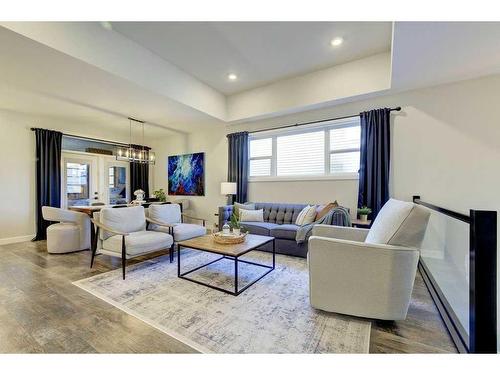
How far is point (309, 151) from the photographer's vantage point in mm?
4602

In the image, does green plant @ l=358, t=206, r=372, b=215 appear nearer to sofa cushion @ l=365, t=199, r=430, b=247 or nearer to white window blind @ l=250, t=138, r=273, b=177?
sofa cushion @ l=365, t=199, r=430, b=247

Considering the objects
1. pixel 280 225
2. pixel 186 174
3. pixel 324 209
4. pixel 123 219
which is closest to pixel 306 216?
pixel 324 209

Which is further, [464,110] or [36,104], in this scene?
[36,104]

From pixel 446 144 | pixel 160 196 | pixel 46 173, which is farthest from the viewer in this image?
pixel 160 196

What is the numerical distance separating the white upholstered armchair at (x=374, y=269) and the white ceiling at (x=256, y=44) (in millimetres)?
2501

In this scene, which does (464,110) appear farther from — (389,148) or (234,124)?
(234,124)

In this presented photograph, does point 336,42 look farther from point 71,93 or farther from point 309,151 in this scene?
point 71,93

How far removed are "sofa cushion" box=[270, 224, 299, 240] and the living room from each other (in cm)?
4

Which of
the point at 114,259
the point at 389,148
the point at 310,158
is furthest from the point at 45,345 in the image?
the point at 389,148

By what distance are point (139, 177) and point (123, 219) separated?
4161 mm

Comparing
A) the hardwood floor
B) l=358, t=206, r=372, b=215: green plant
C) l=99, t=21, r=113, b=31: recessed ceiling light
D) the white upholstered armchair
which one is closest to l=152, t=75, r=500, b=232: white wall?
l=358, t=206, r=372, b=215: green plant

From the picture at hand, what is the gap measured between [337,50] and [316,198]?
2509mm

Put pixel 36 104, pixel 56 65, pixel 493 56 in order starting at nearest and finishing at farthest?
pixel 493 56 → pixel 56 65 → pixel 36 104

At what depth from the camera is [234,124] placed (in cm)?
545
